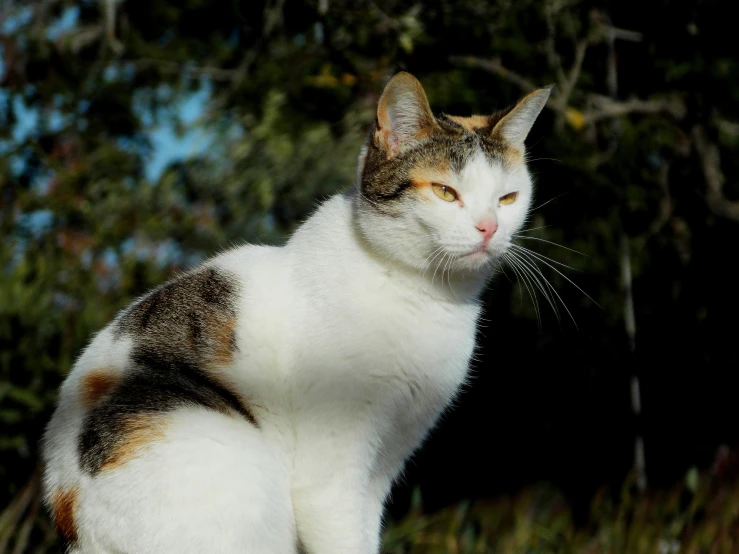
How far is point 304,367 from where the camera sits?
8.17 ft

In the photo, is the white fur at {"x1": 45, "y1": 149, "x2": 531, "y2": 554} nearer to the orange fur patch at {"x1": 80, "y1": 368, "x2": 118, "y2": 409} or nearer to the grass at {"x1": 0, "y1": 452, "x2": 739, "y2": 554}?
the orange fur patch at {"x1": 80, "y1": 368, "x2": 118, "y2": 409}

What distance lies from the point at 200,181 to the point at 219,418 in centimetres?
413

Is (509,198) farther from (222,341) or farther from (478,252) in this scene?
(222,341)

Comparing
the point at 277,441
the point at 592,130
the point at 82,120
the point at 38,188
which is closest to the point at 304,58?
the point at 592,130

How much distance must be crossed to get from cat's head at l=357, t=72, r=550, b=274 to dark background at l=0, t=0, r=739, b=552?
788mm

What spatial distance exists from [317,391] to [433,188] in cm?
72

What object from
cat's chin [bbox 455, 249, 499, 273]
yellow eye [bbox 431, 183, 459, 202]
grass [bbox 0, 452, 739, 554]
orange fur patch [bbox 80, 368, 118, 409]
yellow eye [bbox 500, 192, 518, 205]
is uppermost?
yellow eye [bbox 431, 183, 459, 202]

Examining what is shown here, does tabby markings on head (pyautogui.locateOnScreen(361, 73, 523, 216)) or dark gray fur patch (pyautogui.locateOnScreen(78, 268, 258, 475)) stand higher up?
tabby markings on head (pyautogui.locateOnScreen(361, 73, 523, 216))

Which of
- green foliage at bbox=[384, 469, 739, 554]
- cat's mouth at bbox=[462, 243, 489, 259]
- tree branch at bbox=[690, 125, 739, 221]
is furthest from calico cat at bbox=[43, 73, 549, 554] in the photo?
tree branch at bbox=[690, 125, 739, 221]

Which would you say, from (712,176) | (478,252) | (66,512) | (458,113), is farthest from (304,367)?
(712,176)

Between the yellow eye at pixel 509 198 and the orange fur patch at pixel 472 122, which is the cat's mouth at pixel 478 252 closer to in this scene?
the yellow eye at pixel 509 198

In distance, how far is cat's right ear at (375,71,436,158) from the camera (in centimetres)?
265

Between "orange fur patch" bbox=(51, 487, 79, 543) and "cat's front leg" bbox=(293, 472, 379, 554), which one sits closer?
"orange fur patch" bbox=(51, 487, 79, 543)

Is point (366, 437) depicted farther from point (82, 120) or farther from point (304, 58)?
point (82, 120)
